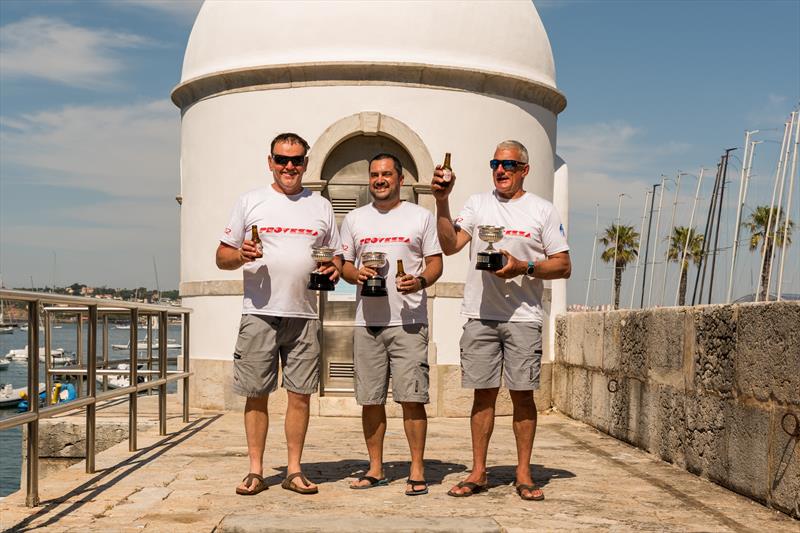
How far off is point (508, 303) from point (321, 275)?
3.48 feet

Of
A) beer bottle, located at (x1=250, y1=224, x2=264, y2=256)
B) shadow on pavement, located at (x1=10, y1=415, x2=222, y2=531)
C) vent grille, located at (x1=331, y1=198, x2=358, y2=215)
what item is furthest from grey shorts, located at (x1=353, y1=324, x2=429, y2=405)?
vent grille, located at (x1=331, y1=198, x2=358, y2=215)

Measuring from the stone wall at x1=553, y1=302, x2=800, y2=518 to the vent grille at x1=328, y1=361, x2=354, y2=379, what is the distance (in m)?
2.65

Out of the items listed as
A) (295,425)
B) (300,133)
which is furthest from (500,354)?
(300,133)

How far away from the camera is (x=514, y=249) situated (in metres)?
5.62

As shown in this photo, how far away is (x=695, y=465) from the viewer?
6648 millimetres

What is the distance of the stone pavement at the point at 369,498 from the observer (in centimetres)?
486

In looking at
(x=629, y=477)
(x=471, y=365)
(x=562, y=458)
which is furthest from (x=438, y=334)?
(x=471, y=365)

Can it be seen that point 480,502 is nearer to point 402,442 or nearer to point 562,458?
point 562,458

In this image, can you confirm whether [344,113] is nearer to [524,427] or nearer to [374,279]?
[374,279]

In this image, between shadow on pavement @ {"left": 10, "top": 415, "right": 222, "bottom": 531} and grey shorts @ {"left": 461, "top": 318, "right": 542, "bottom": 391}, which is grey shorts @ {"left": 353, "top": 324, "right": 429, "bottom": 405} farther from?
shadow on pavement @ {"left": 10, "top": 415, "right": 222, "bottom": 531}

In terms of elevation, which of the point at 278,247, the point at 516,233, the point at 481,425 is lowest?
the point at 481,425

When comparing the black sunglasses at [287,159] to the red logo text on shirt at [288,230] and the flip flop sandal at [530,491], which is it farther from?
the flip flop sandal at [530,491]

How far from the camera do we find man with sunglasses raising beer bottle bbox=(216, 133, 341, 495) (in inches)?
225

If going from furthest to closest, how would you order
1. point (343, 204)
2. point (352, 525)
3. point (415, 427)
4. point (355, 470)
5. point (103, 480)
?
point (343, 204) → point (355, 470) → point (103, 480) → point (415, 427) → point (352, 525)
